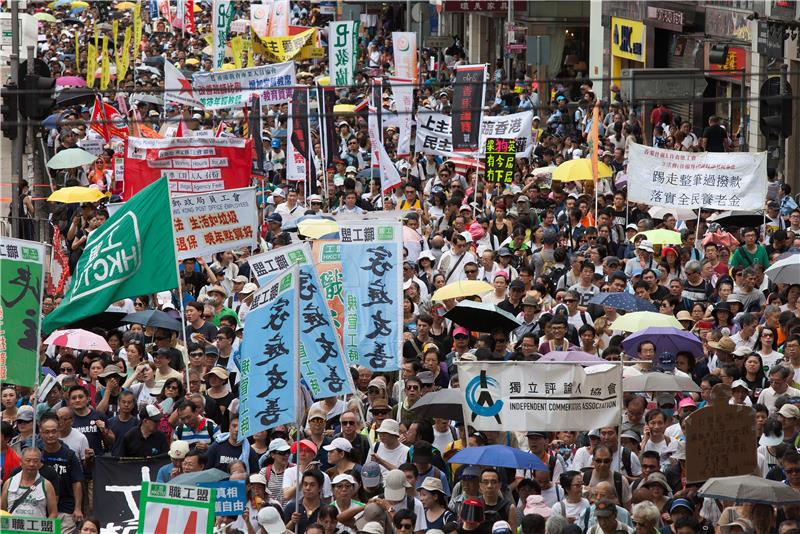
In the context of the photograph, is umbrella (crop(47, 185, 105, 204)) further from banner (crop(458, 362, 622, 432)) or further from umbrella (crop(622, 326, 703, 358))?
banner (crop(458, 362, 622, 432))

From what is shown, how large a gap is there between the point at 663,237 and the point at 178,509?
30.4ft

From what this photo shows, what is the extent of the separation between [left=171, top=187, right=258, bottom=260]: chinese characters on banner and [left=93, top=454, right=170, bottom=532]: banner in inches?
164

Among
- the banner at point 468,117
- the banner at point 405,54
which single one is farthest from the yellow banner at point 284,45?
the banner at point 468,117

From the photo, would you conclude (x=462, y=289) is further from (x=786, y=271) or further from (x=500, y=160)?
(x=500, y=160)

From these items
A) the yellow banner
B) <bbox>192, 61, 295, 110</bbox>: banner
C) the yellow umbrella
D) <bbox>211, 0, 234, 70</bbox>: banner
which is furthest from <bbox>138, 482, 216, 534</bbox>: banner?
Answer: the yellow banner

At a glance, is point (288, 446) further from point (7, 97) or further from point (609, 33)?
point (609, 33)

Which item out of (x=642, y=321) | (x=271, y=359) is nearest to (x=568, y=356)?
(x=642, y=321)

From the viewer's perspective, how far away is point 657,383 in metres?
12.6

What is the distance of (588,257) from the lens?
672 inches

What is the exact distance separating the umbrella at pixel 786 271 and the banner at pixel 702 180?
226 cm

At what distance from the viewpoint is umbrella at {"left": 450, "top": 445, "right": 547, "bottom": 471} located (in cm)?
1070

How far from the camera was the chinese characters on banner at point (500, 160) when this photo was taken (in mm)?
21562

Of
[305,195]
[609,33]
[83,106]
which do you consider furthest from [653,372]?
[609,33]

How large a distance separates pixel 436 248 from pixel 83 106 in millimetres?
17841
